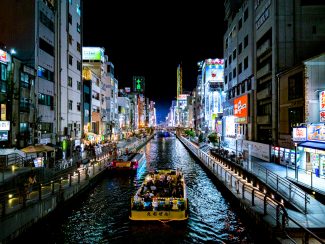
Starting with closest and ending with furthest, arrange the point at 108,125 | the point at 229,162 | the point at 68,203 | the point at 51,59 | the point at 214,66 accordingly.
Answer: the point at 68,203
the point at 229,162
the point at 51,59
the point at 108,125
the point at 214,66

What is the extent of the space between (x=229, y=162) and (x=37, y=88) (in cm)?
2658

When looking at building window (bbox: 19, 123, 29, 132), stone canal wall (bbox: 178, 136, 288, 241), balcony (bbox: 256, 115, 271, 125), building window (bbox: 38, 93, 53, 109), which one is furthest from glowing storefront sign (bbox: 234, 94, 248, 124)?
building window (bbox: 19, 123, 29, 132)

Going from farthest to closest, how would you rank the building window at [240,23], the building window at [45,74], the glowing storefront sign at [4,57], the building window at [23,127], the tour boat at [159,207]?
the building window at [240,23]
the building window at [45,74]
the building window at [23,127]
the glowing storefront sign at [4,57]
the tour boat at [159,207]

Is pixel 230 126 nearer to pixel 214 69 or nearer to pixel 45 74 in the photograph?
pixel 45 74

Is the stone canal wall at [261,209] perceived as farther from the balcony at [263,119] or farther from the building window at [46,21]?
the building window at [46,21]

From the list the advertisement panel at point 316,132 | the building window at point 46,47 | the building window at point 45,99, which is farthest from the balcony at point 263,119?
the building window at point 46,47

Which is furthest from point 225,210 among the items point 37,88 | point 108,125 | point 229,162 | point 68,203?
point 108,125

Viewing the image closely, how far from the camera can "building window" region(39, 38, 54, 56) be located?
38.8m

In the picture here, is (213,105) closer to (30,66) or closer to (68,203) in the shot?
(30,66)

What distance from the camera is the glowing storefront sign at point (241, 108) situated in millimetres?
49728

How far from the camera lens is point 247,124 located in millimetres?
49594

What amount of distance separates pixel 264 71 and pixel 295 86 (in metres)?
12.2

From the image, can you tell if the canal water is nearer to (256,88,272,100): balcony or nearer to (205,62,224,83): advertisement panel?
(256,88,272,100): balcony

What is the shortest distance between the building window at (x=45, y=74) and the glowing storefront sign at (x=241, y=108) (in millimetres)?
31423
